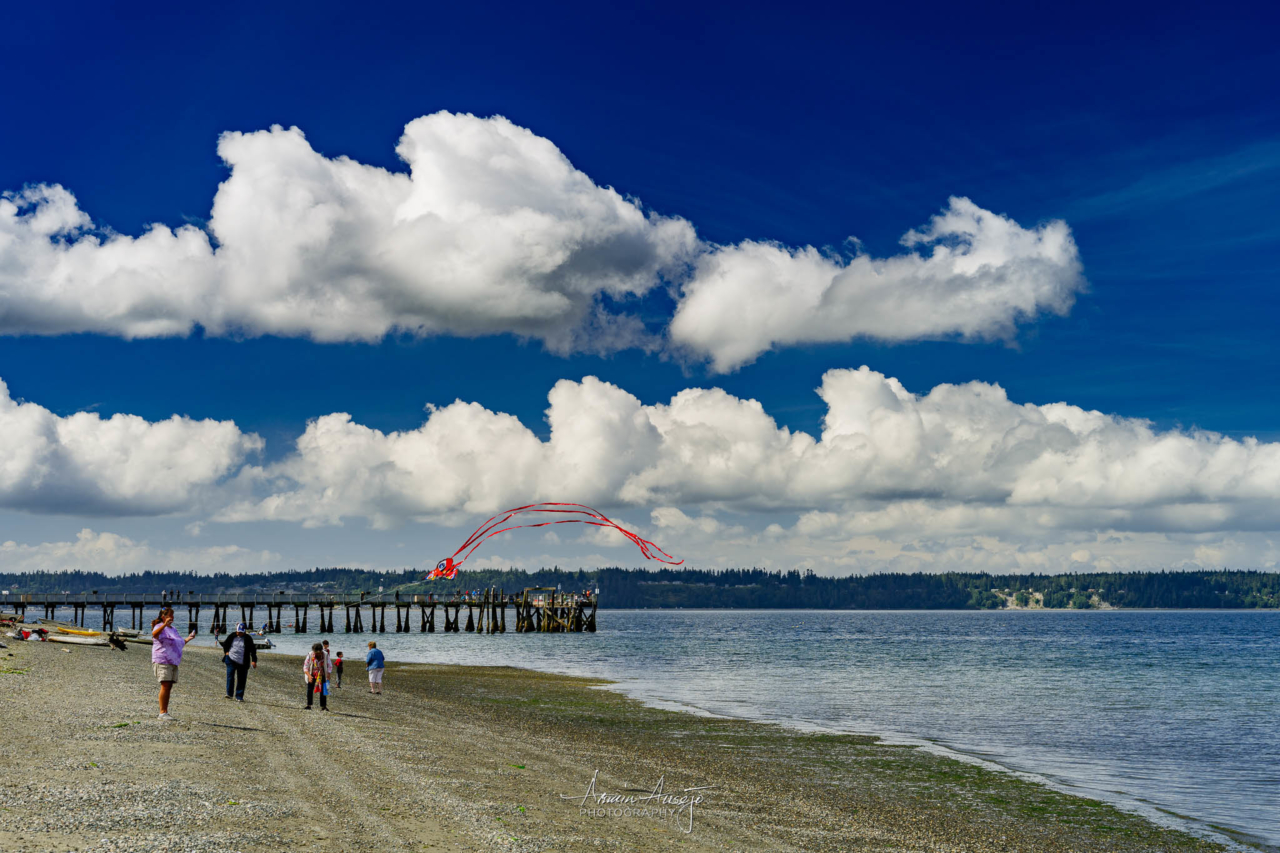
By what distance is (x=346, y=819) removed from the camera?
12523 millimetres

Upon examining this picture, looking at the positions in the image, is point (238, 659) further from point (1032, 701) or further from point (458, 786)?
point (1032, 701)

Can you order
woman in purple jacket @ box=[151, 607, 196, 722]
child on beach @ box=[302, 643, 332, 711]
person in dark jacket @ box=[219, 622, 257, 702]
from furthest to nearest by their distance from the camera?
child on beach @ box=[302, 643, 332, 711] → person in dark jacket @ box=[219, 622, 257, 702] → woman in purple jacket @ box=[151, 607, 196, 722]

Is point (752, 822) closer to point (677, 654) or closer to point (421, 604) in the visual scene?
point (677, 654)

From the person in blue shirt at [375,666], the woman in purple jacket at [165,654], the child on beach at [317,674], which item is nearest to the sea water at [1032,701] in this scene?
the person in blue shirt at [375,666]

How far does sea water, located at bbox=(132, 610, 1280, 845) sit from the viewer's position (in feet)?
74.6

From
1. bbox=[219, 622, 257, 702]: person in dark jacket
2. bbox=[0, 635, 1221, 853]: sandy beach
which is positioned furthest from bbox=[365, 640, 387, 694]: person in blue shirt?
bbox=[219, 622, 257, 702]: person in dark jacket

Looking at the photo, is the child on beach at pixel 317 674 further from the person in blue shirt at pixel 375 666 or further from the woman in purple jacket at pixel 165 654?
the person in blue shirt at pixel 375 666

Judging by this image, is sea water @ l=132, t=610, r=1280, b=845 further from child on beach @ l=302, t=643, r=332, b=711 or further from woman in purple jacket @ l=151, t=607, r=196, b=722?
woman in purple jacket @ l=151, t=607, r=196, b=722

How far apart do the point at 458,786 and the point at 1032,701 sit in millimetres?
33258

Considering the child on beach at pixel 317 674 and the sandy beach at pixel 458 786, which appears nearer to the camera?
the sandy beach at pixel 458 786

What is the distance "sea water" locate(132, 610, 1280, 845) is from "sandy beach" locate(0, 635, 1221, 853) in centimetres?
323

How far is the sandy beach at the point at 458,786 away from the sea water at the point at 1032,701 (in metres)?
3.23

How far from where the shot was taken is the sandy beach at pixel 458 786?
11961 millimetres

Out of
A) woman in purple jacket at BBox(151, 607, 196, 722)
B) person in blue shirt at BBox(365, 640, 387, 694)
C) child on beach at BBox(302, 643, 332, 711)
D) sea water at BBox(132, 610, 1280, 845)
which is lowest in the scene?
sea water at BBox(132, 610, 1280, 845)
